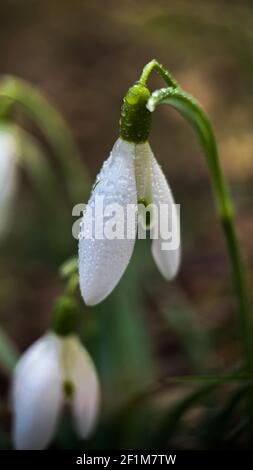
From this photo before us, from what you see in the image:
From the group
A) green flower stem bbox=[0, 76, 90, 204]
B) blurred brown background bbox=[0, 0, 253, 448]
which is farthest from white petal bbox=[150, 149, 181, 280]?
green flower stem bbox=[0, 76, 90, 204]

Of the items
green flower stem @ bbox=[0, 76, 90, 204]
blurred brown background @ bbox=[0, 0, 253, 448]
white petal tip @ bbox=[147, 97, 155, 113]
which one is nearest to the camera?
white petal tip @ bbox=[147, 97, 155, 113]

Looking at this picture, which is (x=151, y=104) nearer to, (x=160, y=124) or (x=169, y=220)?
(x=169, y=220)

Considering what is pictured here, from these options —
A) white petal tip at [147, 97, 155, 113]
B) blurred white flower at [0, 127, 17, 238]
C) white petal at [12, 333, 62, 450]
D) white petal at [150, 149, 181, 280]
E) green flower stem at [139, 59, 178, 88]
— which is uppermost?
blurred white flower at [0, 127, 17, 238]

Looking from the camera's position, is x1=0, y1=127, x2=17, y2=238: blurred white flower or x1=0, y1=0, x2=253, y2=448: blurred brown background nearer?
x1=0, y1=127, x2=17, y2=238: blurred white flower

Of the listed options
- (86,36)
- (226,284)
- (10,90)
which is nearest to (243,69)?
(226,284)

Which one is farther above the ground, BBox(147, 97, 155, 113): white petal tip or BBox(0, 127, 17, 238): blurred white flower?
BBox(0, 127, 17, 238): blurred white flower

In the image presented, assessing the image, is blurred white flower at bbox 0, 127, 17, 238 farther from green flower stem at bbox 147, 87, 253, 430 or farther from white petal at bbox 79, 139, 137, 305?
white petal at bbox 79, 139, 137, 305
